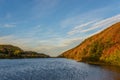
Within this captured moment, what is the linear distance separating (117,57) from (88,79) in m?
68.9

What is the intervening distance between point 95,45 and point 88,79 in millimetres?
117701

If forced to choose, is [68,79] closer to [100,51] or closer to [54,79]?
[54,79]

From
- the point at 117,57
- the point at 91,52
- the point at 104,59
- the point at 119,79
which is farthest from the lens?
the point at 91,52


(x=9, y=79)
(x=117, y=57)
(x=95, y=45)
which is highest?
(x=95, y=45)

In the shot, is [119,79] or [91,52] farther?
[91,52]

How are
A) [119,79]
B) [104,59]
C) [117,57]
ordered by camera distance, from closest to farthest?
[119,79] < [117,57] < [104,59]

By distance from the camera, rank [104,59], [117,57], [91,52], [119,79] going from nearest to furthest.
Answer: [119,79], [117,57], [104,59], [91,52]

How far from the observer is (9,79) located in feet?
210

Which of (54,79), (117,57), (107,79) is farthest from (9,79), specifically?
(117,57)

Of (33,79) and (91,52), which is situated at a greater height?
(91,52)

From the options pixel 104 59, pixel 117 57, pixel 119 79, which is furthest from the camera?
pixel 104 59

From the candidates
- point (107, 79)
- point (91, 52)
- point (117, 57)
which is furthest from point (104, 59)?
point (107, 79)

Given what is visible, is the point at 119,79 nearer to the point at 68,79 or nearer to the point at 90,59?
the point at 68,79

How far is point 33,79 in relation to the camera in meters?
63.2
